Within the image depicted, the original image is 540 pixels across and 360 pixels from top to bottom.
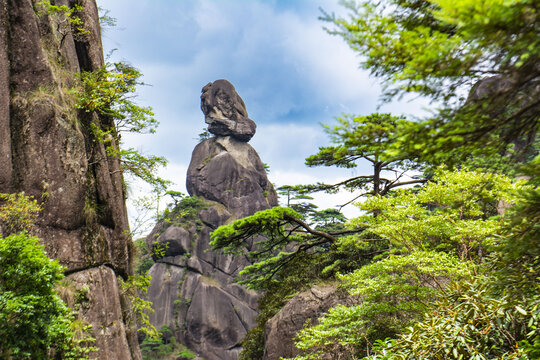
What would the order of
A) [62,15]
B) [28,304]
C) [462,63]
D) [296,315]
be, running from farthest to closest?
[296,315] < [62,15] < [28,304] < [462,63]

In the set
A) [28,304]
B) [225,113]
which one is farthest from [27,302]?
[225,113]

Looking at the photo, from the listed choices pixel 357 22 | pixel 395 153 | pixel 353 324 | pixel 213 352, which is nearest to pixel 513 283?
pixel 395 153

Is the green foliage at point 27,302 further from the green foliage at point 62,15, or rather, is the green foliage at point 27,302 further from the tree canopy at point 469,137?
the green foliage at point 62,15

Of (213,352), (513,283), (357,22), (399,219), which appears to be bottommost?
(213,352)

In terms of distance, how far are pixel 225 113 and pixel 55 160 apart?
2935 centimetres

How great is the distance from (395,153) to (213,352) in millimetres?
28224

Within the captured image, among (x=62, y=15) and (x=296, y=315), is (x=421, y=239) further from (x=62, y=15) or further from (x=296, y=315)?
(x=62, y=15)

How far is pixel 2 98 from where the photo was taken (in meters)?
8.00

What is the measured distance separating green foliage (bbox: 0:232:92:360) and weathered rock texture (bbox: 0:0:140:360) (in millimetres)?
1952

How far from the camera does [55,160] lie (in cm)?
837

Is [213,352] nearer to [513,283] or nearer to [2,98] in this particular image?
[2,98]

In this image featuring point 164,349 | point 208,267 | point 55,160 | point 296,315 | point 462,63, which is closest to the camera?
point 462,63

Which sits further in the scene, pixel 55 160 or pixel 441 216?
pixel 55 160

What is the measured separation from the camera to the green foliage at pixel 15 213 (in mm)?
6828
